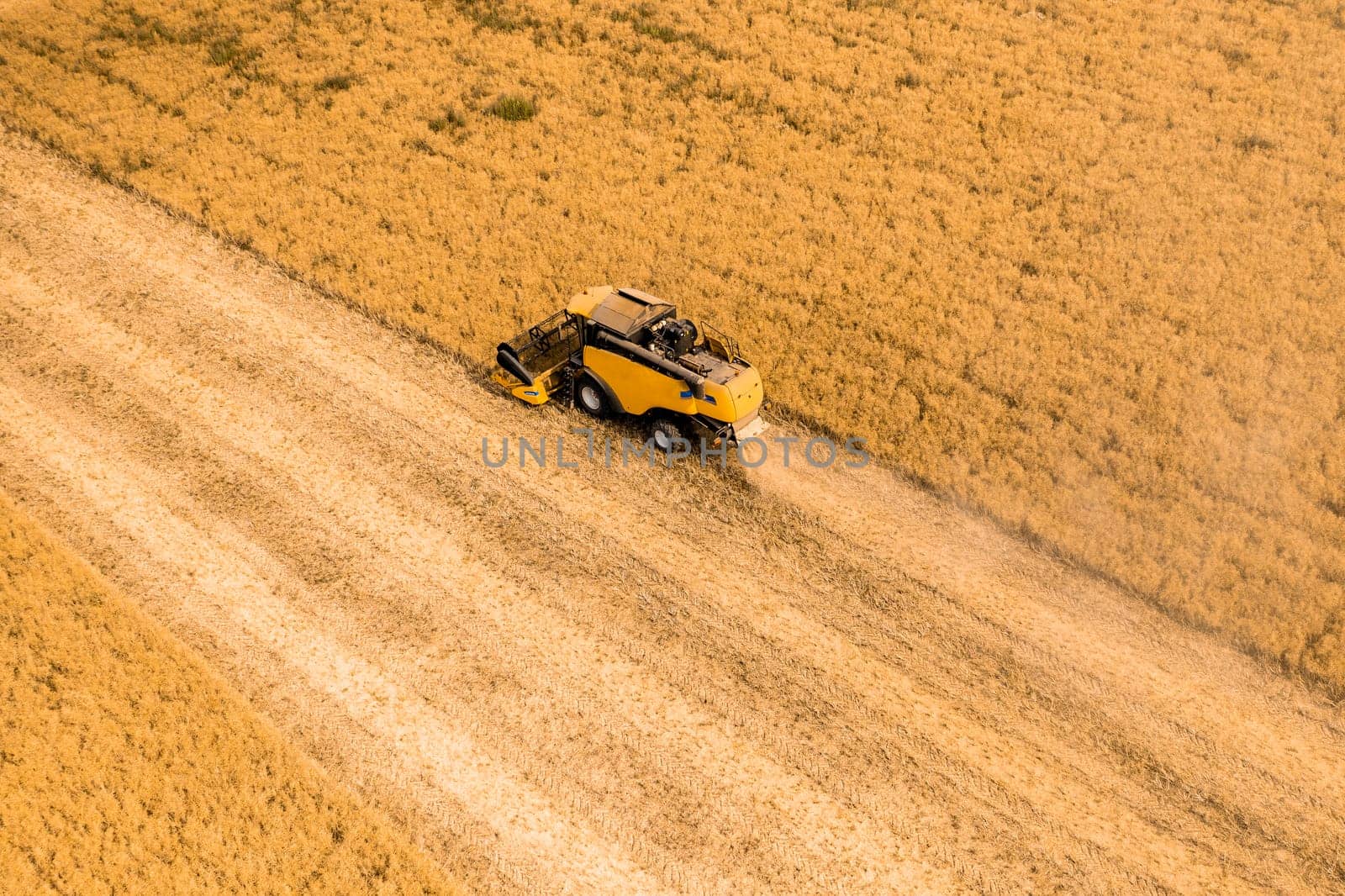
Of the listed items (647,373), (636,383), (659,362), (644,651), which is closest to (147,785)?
(644,651)

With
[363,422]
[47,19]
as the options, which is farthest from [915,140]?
[47,19]

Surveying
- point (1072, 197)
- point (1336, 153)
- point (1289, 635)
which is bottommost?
point (1289, 635)

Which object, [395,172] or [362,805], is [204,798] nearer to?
[362,805]

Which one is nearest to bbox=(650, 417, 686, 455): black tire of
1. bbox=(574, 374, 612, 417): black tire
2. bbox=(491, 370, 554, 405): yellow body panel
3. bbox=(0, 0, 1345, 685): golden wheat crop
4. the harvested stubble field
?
the harvested stubble field

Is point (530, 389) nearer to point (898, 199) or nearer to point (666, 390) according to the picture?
point (666, 390)

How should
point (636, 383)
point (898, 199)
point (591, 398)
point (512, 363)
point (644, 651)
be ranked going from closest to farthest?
point (644, 651)
point (636, 383)
point (512, 363)
point (591, 398)
point (898, 199)
